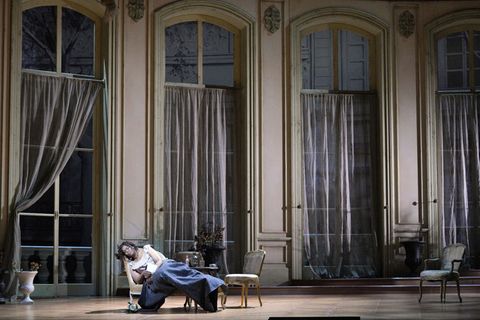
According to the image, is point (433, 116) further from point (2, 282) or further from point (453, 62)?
point (2, 282)

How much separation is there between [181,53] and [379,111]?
327 cm

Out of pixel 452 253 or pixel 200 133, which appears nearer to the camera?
pixel 452 253

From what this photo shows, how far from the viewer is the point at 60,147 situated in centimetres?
995

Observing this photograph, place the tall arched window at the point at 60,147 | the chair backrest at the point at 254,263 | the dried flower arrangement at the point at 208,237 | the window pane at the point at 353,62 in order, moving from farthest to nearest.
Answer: the window pane at the point at 353,62, the dried flower arrangement at the point at 208,237, the tall arched window at the point at 60,147, the chair backrest at the point at 254,263

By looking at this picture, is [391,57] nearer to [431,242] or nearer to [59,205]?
[431,242]

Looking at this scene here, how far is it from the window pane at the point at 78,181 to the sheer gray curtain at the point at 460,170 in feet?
17.8

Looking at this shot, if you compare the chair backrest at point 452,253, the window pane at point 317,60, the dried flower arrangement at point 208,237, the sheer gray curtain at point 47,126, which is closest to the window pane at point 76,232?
the sheer gray curtain at point 47,126

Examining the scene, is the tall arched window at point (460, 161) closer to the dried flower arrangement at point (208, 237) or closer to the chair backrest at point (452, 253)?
the chair backrest at point (452, 253)

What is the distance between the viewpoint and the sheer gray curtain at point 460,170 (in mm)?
11250

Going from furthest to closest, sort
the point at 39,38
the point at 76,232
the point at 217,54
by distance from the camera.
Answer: the point at 217,54
the point at 76,232
the point at 39,38

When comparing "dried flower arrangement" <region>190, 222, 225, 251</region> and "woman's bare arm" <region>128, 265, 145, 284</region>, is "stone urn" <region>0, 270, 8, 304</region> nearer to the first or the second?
"woman's bare arm" <region>128, 265, 145, 284</region>

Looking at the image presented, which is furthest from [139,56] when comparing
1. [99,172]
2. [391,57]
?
[391,57]

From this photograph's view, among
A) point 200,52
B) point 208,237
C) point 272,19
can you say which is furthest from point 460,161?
point 200,52

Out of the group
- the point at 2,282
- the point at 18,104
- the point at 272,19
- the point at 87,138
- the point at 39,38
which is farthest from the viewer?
the point at 272,19
